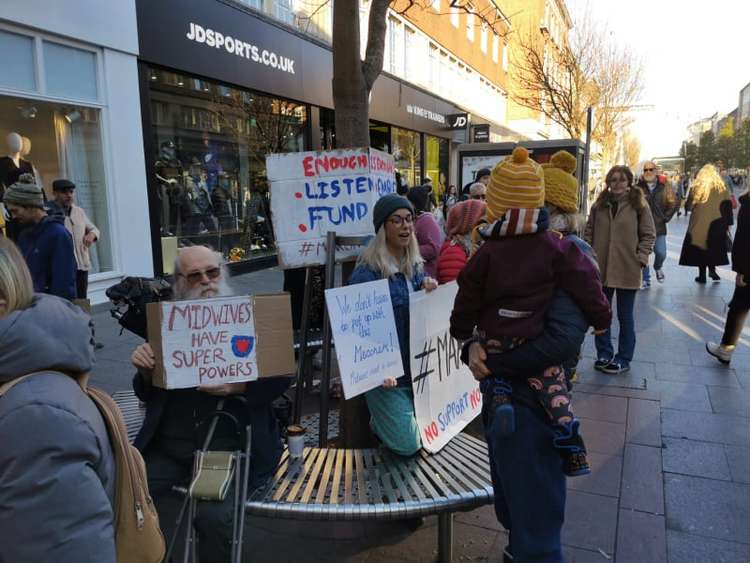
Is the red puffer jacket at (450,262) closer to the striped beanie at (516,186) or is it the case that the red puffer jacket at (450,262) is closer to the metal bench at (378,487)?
the metal bench at (378,487)

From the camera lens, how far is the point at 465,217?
432 cm

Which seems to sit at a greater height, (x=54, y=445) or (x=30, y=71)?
(x=30, y=71)

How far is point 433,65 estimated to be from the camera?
22109mm

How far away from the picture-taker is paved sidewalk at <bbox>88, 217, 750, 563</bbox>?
9.32 feet

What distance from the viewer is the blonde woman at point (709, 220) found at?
8703 millimetres

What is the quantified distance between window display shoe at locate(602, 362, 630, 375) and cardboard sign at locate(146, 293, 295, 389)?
3.81 metres

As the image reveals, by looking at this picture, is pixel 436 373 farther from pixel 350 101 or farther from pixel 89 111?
pixel 89 111

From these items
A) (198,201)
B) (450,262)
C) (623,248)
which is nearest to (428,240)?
(450,262)

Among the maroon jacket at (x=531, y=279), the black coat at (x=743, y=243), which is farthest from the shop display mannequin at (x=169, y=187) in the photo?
the maroon jacket at (x=531, y=279)

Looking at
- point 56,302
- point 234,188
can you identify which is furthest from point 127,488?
point 234,188

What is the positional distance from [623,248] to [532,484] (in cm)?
373

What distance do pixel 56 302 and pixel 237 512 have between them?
1202mm

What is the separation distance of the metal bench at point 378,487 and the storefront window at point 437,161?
64.9ft

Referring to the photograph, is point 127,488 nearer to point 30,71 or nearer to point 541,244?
point 541,244
